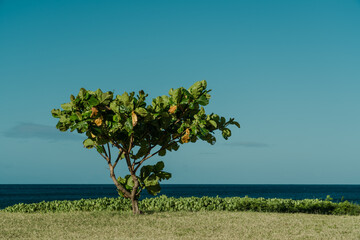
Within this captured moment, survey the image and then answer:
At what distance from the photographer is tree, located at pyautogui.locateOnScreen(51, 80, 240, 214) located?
12.0 m

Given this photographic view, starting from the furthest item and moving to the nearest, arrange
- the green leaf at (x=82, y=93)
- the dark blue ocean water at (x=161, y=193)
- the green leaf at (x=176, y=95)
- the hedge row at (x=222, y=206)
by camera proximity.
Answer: the dark blue ocean water at (x=161, y=193) < the hedge row at (x=222, y=206) < the green leaf at (x=176, y=95) < the green leaf at (x=82, y=93)

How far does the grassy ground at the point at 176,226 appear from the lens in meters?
10.0

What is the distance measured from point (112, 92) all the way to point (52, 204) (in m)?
7.34

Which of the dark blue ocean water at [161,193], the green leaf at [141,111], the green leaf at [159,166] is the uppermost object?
the green leaf at [141,111]

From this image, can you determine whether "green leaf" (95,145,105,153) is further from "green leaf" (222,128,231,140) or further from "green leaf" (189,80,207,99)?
"green leaf" (222,128,231,140)

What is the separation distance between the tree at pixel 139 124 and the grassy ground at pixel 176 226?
1.52 meters

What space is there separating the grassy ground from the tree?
152 centimetres

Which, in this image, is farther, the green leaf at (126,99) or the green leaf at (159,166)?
the green leaf at (159,166)

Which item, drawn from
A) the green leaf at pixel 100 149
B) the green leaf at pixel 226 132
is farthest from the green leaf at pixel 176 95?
the green leaf at pixel 100 149

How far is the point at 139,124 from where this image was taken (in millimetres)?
12406

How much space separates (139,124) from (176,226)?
3.36 m

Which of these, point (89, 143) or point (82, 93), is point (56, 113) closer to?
point (89, 143)

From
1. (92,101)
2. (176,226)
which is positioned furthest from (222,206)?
(92,101)

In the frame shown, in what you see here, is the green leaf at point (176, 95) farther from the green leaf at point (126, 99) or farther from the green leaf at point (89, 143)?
the green leaf at point (89, 143)
